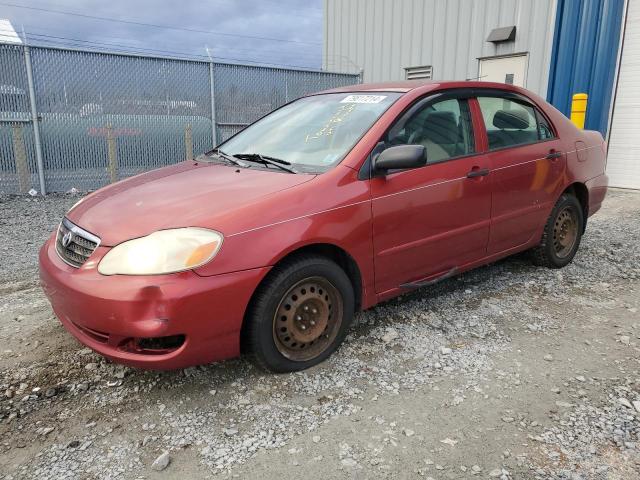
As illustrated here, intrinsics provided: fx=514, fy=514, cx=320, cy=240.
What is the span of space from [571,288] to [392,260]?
1.94m

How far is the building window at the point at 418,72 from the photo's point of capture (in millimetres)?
11646

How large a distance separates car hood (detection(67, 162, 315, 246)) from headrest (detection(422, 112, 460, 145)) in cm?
102

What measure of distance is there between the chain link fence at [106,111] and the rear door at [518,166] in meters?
6.60

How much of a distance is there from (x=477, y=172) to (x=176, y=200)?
6.72 ft

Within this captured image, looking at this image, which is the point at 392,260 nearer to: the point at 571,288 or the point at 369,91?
the point at 369,91

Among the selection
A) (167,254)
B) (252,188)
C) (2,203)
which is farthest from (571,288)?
(2,203)

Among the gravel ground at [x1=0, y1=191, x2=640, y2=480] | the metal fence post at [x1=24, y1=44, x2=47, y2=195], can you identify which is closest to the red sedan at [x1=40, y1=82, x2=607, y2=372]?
the gravel ground at [x1=0, y1=191, x2=640, y2=480]

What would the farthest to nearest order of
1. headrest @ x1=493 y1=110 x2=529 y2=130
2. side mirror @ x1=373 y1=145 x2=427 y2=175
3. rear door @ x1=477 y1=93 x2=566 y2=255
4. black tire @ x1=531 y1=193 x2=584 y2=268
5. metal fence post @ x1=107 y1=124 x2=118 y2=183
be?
metal fence post @ x1=107 y1=124 x2=118 y2=183
black tire @ x1=531 y1=193 x2=584 y2=268
headrest @ x1=493 y1=110 x2=529 y2=130
rear door @ x1=477 y1=93 x2=566 y2=255
side mirror @ x1=373 y1=145 x2=427 y2=175

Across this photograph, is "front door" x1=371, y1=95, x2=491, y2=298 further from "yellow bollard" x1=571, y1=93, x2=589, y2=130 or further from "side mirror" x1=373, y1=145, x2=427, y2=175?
"yellow bollard" x1=571, y1=93, x2=589, y2=130

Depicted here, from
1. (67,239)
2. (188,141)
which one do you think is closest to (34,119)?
(188,141)

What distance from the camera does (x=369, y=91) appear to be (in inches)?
142

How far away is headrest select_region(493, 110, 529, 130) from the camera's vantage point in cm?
393

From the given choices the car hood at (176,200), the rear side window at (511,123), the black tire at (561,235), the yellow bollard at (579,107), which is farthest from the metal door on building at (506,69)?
the car hood at (176,200)

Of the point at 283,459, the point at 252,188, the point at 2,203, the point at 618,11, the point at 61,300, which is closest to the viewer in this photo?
the point at 283,459
